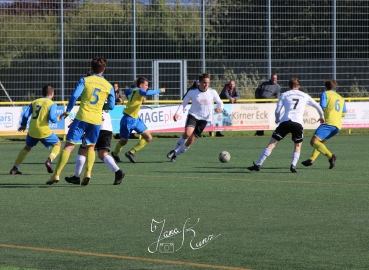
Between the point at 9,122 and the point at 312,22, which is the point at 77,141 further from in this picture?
the point at 312,22

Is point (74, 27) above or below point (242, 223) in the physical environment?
above

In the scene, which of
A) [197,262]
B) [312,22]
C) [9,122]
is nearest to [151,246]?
[197,262]

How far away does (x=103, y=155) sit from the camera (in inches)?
529

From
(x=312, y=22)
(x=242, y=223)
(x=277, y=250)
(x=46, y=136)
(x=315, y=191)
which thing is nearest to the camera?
(x=277, y=250)

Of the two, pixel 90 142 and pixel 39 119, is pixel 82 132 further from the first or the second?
pixel 39 119

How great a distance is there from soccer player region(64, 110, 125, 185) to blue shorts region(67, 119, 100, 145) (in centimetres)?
14

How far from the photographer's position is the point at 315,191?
12.7m

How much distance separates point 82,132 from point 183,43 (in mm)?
16791

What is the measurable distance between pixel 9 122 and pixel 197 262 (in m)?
18.8

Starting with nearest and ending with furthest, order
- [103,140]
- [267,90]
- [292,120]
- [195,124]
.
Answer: [103,140], [292,120], [195,124], [267,90]

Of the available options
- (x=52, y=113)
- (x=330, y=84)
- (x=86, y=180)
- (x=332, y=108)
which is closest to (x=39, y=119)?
(x=52, y=113)

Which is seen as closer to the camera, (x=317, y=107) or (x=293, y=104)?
(x=293, y=104)

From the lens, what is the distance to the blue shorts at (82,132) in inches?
508

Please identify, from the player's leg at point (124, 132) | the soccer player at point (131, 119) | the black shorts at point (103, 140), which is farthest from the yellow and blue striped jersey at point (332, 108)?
the black shorts at point (103, 140)
